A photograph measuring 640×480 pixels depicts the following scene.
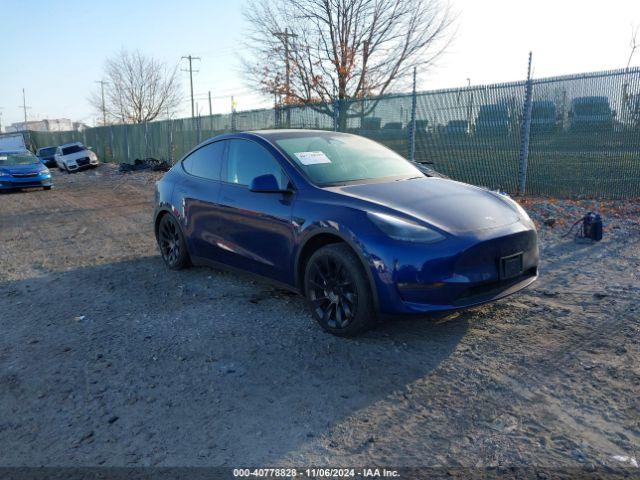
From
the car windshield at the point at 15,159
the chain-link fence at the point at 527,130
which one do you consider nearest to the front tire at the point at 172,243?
the chain-link fence at the point at 527,130

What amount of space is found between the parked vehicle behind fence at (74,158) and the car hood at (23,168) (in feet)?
28.8

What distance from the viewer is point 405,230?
3.70 metres

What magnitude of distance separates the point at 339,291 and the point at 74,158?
83.0ft

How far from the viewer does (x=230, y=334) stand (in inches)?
166

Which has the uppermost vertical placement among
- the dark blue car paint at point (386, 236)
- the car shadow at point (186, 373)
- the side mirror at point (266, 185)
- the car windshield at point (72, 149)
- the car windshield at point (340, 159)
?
the car windshield at point (72, 149)

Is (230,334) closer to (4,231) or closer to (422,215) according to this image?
(422,215)

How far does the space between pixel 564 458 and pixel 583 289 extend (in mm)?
2897

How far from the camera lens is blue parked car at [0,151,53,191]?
16375mm

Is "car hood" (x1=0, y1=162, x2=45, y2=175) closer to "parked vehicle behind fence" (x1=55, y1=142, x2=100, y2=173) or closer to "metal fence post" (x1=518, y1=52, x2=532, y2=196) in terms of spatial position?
"parked vehicle behind fence" (x1=55, y1=142, x2=100, y2=173)

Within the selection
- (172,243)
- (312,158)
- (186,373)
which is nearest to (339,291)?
(186,373)

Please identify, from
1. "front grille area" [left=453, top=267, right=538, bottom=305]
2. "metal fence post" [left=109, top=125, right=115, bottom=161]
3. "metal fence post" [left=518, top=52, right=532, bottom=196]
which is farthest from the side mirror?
"metal fence post" [left=109, top=125, right=115, bottom=161]

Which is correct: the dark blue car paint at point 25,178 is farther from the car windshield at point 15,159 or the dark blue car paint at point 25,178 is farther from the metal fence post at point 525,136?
the metal fence post at point 525,136

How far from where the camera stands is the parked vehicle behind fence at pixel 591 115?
30.4 ft

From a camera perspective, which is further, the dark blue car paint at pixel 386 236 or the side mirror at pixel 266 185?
the side mirror at pixel 266 185
